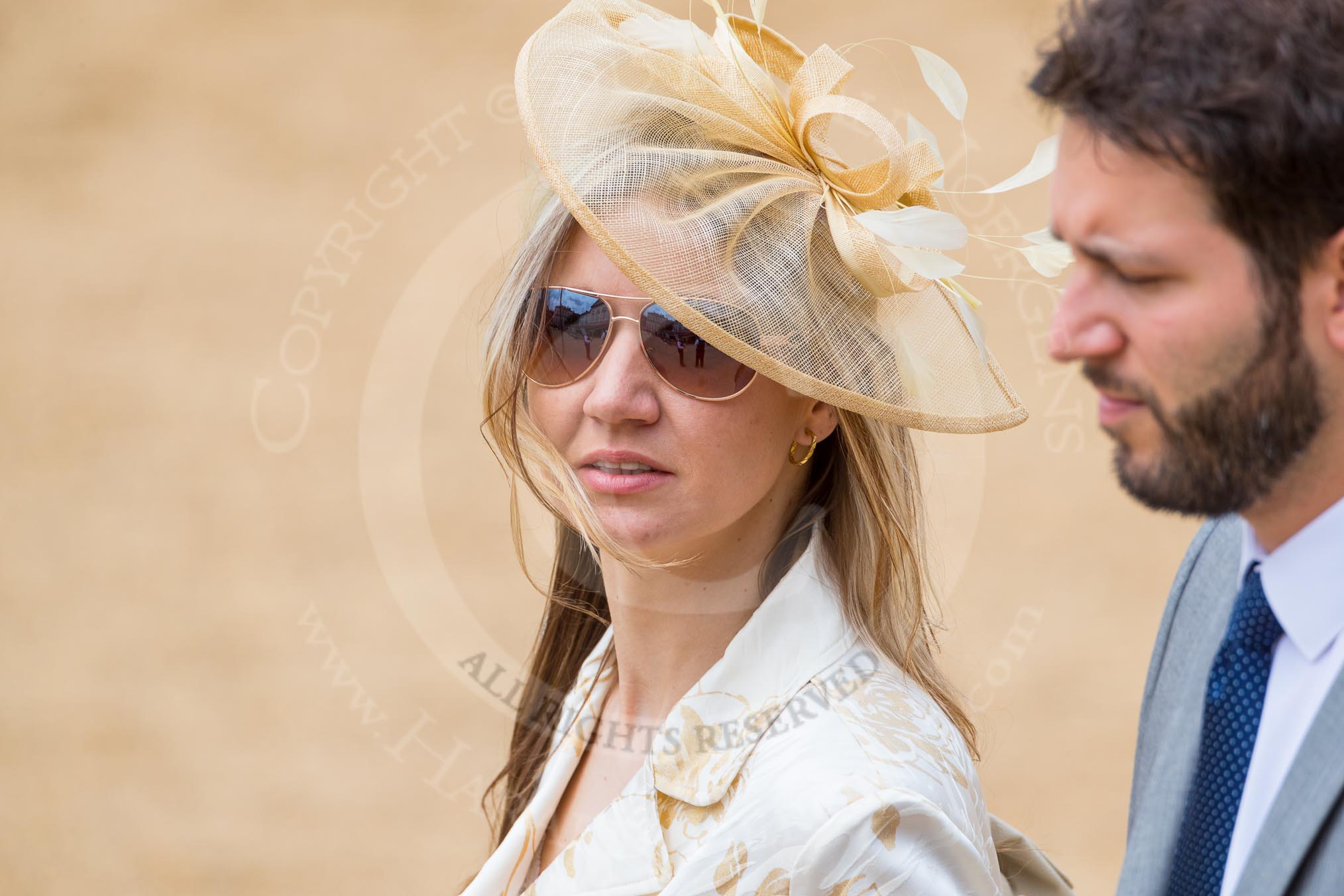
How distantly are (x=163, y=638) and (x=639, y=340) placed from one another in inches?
180

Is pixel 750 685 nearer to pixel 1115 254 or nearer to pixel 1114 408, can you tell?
pixel 1114 408

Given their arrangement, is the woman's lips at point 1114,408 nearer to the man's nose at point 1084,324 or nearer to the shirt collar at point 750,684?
the man's nose at point 1084,324

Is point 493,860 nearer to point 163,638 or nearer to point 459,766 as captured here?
point 459,766

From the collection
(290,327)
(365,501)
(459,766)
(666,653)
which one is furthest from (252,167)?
(666,653)

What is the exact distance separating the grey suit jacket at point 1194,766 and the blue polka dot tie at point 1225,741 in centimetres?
2

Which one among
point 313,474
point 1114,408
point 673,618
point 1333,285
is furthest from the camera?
point 313,474

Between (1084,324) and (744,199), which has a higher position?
(744,199)

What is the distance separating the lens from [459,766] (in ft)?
16.8

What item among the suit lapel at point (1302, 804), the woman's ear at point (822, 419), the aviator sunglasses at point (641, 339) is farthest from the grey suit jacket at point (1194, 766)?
the aviator sunglasses at point (641, 339)

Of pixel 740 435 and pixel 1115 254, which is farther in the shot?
pixel 740 435

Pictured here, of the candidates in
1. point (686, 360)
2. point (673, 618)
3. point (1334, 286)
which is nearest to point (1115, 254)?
point (1334, 286)

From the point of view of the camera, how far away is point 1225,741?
1.26m

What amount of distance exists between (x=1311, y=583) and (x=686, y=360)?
0.72m

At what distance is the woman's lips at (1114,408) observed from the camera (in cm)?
117
